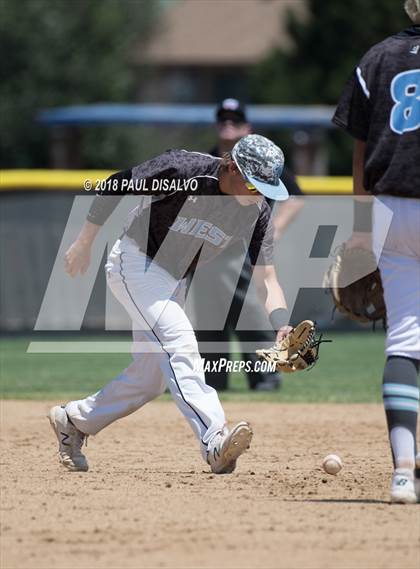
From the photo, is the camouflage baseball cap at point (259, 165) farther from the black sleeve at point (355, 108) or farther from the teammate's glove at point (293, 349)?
the teammate's glove at point (293, 349)

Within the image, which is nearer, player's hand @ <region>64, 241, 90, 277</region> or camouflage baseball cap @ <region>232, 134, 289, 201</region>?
camouflage baseball cap @ <region>232, 134, 289, 201</region>

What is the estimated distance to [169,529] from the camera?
199 inches

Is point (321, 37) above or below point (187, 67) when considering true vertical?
above

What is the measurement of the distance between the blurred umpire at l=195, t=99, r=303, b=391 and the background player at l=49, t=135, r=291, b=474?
4.07 m

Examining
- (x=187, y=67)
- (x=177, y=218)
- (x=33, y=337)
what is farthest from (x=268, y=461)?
(x=187, y=67)

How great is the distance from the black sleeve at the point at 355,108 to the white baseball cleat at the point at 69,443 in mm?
2325

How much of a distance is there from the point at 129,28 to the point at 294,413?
130 ft

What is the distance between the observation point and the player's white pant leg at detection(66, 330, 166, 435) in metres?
6.68

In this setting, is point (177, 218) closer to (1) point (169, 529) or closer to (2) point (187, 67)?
(1) point (169, 529)

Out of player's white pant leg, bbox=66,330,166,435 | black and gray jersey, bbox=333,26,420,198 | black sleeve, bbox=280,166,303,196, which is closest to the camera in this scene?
black and gray jersey, bbox=333,26,420,198

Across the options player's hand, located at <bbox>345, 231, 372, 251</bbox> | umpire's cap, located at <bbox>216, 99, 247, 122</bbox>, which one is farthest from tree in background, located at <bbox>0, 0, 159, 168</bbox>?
player's hand, located at <bbox>345, 231, 372, 251</bbox>

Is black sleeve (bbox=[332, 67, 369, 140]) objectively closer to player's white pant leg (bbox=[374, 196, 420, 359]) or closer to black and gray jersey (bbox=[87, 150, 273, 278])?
player's white pant leg (bbox=[374, 196, 420, 359])

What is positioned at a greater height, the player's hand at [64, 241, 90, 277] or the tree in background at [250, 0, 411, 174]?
the player's hand at [64, 241, 90, 277]

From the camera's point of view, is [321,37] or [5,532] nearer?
[5,532]
